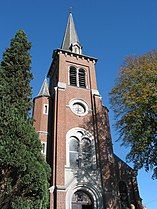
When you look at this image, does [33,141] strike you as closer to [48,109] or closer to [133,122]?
[133,122]

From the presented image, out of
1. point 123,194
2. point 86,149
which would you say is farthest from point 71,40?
point 123,194

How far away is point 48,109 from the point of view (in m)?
26.1

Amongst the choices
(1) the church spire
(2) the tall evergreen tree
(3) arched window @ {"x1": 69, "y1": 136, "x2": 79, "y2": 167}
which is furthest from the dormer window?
(2) the tall evergreen tree

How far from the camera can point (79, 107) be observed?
2666cm

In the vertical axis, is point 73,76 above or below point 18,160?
above

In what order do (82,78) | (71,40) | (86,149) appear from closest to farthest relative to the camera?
(86,149) → (82,78) → (71,40)

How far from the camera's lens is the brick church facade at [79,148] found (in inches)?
826

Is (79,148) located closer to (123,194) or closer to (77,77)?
(123,194)

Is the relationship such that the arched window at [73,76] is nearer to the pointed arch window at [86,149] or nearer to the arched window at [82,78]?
the arched window at [82,78]

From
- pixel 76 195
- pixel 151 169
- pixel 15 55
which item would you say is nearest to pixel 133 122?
pixel 151 169

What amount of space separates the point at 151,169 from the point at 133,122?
3.68 meters

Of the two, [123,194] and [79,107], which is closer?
[123,194]

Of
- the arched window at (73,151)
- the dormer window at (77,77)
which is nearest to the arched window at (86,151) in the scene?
the arched window at (73,151)

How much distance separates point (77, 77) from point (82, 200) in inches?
517
